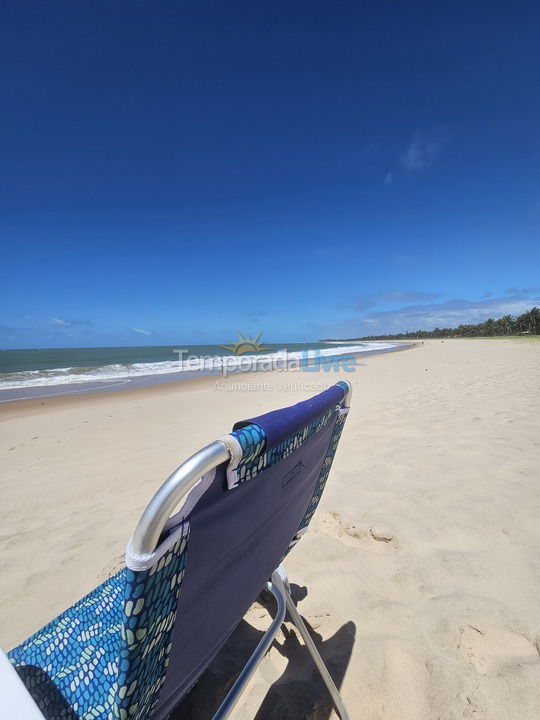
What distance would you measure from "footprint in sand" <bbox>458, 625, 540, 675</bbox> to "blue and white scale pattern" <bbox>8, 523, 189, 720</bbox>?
4.59ft

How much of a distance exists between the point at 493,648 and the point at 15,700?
1741 millimetres

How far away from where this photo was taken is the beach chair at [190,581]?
510 mm

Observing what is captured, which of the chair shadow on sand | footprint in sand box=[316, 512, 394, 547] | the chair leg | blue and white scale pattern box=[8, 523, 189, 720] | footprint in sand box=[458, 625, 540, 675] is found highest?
blue and white scale pattern box=[8, 523, 189, 720]

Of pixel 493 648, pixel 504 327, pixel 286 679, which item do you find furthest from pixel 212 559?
pixel 504 327

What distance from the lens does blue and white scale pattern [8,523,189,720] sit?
0.51 meters

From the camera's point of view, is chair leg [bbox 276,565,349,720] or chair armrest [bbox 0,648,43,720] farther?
chair leg [bbox 276,565,349,720]

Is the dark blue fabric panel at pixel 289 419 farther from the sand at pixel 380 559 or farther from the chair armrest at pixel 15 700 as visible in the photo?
the sand at pixel 380 559

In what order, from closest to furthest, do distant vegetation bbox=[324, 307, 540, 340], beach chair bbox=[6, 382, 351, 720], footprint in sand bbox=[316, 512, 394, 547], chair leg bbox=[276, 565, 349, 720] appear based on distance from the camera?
beach chair bbox=[6, 382, 351, 720]
chair leg bbox=[276, 565, 349, 720]
footprint in sand bbox=[316, 512, 394, 547]
distant vegetation bbox=[324, 307, 540, 340]

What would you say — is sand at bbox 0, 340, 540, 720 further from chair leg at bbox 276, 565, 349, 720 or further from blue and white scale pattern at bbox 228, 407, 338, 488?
blue and white scale pattern at bbox 228, 407, 338, 488

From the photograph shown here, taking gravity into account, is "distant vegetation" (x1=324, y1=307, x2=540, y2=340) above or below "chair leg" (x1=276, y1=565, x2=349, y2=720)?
above

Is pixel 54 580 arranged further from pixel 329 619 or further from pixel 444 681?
pixel 444 681

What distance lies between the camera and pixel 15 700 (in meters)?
0.58

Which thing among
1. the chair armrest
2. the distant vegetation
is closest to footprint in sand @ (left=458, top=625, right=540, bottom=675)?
the chair armrest

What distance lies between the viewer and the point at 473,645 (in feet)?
4.61
